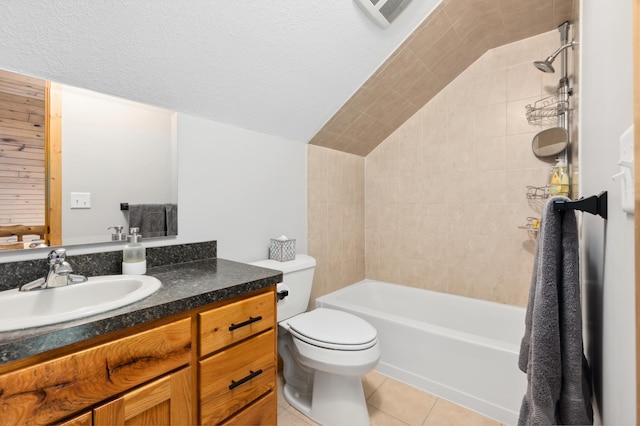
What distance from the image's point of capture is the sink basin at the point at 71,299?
75cm

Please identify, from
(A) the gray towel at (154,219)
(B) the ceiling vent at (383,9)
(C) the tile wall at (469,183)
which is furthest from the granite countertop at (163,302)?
(C) the tile wall at (469,183)

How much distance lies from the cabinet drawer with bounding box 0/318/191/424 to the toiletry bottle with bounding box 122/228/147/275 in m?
0.47

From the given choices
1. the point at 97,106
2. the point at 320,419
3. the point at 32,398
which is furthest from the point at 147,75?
the point at 320,419

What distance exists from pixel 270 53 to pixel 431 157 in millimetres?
1573

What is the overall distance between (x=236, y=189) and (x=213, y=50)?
743 mm

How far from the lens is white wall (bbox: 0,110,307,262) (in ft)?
5.00

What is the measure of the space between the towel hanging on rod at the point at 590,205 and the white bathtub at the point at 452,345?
1.22m

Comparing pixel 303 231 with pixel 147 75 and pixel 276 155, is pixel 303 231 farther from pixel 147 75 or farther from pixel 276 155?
pixel 147 75

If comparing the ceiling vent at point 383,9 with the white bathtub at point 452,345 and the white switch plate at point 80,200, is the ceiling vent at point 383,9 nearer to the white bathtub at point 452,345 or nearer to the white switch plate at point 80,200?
the white switch plate at point 80,200

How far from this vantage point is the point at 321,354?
1450 millimetres

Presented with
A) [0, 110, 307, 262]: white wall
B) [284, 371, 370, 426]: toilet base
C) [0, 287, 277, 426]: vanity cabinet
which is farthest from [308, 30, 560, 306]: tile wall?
[0, 287, 277, 426]: vanity cabinet

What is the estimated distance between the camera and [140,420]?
0.82 metres

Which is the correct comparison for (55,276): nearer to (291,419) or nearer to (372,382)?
(291,419)

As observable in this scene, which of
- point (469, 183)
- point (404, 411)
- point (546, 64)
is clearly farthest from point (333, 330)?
point (546, 64)
